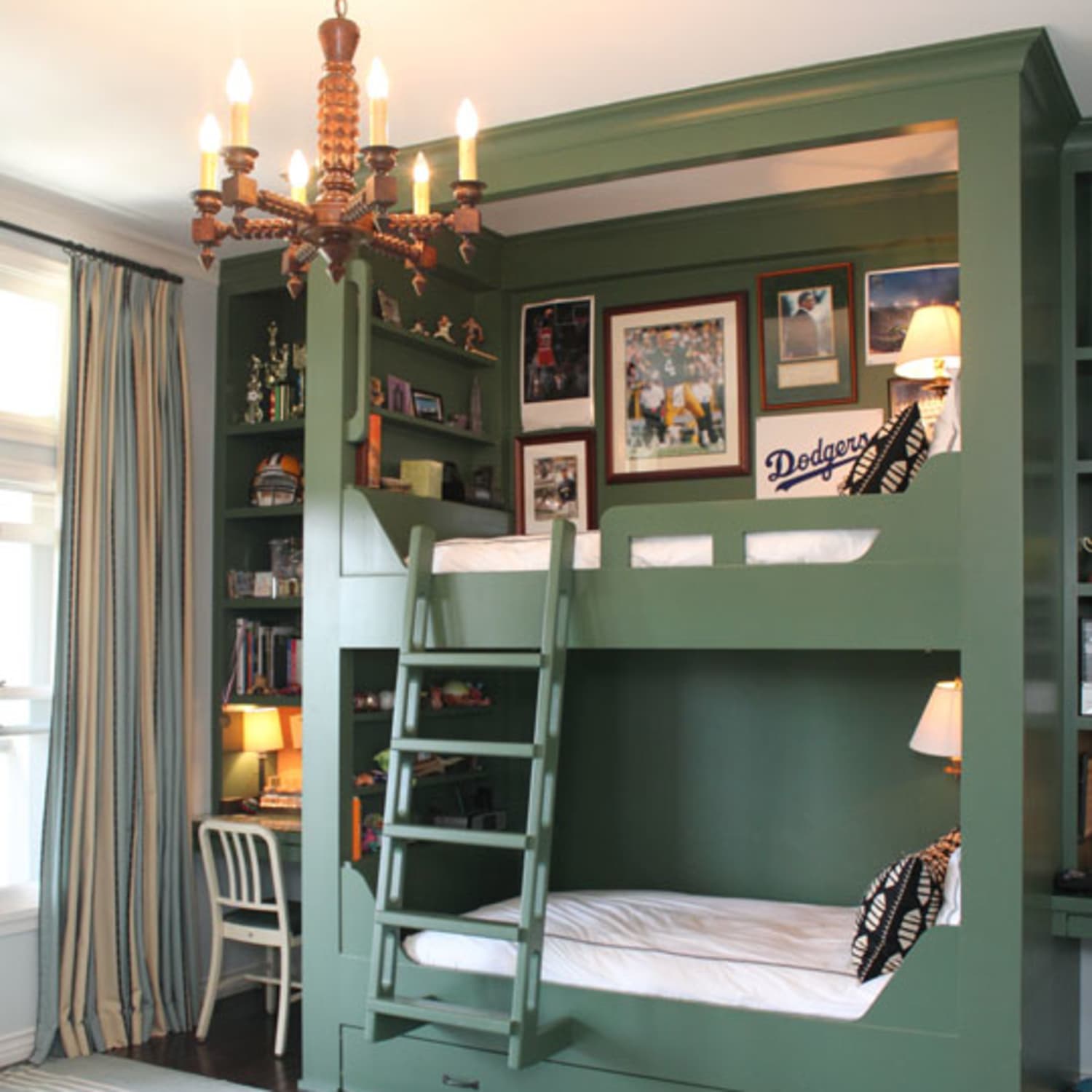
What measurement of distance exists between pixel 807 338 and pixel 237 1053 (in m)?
3.24

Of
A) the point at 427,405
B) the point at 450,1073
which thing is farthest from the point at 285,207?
the point at 427,405

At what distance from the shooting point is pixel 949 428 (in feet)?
11.6

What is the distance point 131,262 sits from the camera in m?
5.11

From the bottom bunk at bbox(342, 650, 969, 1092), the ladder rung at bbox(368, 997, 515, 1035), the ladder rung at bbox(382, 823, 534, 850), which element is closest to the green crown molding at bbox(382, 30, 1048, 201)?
the bottom bunk at bbox(342, 650, 969, 1092)

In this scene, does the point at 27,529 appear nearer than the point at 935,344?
No

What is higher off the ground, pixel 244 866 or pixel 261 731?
pixel 261 731

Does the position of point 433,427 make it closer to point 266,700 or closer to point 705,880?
point 266,700

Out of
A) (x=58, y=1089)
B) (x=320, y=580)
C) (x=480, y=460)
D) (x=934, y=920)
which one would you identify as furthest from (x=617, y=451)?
(x=58, y=1089)

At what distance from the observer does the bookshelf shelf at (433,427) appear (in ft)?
15.8

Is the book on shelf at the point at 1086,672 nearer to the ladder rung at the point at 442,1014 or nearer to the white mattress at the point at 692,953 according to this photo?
the white mattress at the point at 692,953

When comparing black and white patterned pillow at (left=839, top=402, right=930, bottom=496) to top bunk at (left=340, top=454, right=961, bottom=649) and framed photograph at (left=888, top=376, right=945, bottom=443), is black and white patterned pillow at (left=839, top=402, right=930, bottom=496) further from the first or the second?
framed photograph at (left=888, top=376, right=945, bottom=443)

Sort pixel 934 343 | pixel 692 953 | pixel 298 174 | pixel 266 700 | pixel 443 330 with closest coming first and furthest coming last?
pixel 298 174 → pixel 692 953 → pixel 934 343 → pixel 443 330 → pixel 266 700

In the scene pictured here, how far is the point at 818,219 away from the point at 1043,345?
1.25 m

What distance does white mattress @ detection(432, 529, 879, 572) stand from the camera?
11.8ft
